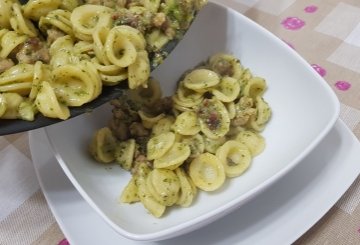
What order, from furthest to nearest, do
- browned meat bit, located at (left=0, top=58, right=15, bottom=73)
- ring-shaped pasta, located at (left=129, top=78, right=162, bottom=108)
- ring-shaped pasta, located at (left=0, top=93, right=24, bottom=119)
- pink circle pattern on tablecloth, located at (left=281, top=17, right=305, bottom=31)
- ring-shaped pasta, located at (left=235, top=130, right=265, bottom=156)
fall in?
pink circle pattern on tablecloth, located at (left=281, top=17, right=305, bottom=31), ring-shaped pasta, located at (left=129, top=78, right=162, bottom=108), ring-shaped pasta, located at (left=235, top=130, right=265, bottom=156), browned meat bit, located at (left=0, top=58, right=15, bottom=73), ring-shaped pasta, located at (left=0, top=93, right=24, bottom=119)

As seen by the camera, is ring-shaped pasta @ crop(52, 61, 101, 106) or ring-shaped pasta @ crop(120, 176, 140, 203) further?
ring-shaped pasta @ crop(120, 176, 140, 203)

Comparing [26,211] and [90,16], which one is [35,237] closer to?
[26,211]

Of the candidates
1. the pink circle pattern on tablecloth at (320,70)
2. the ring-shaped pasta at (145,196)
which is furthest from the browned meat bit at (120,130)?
the pink circle pattern on tablecloth at (320,70)

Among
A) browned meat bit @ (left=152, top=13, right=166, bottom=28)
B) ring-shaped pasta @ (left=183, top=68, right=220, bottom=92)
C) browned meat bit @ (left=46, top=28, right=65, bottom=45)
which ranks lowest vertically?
ring-shaped pasta @ (left=183, top=68, right=220, bottom=92)

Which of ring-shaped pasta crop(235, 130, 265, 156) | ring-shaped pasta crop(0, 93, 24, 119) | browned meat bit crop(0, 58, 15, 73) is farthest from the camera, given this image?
ring-shaped pasta crop(235, 130, 265, 156)

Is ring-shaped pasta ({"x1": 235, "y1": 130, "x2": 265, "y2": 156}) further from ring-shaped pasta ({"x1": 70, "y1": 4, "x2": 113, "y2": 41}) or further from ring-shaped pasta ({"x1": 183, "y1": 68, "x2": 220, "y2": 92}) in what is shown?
ring-shaped pasta ({"x1": 70, "y1": 4, "x2": 113, "y2": 41})

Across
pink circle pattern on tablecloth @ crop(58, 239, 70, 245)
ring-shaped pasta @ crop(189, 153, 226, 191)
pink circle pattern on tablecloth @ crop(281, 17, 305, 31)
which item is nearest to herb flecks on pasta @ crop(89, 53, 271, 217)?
ring-shaped pasta @ crop(189, 153, 226, 191)


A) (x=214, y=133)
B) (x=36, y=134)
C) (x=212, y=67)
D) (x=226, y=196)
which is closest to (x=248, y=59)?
(x=212, y=67)
